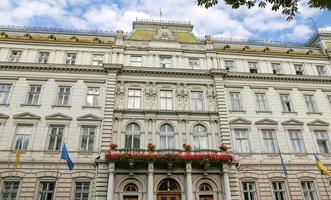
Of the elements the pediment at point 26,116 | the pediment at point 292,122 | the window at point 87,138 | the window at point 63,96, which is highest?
the window at point 63,96

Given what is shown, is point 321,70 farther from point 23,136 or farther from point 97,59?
point 23,136

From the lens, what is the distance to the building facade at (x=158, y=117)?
857 inches

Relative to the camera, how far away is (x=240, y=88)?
2775 cm

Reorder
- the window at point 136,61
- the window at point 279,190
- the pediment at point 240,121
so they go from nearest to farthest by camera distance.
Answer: the window at point 279,190, the pediment at point 240,121, the window at point 136,61

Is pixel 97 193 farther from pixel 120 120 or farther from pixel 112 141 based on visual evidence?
pixel 120 120

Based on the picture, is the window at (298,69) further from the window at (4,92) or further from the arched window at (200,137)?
the window at (4,92)

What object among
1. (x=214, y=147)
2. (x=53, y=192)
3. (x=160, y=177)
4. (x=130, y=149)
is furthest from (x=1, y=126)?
(x=214, y=147)

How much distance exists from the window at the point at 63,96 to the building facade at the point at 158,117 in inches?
3.4

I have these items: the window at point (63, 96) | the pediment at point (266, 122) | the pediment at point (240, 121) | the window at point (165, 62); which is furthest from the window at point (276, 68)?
the window at point (63, 96)

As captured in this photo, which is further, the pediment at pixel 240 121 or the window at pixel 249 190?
the pediment at pixel 240 121

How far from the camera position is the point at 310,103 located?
28125mm

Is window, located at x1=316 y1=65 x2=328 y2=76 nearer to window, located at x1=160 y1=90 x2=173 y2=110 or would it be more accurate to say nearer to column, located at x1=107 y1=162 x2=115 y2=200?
window, located at x1=160 y1=90 x2=173 y2=110

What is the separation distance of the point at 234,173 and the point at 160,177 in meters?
6.17

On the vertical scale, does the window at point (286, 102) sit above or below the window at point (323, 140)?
above
